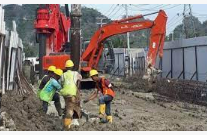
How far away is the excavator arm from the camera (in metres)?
17.5

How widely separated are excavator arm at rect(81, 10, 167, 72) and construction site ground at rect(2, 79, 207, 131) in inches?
87.1

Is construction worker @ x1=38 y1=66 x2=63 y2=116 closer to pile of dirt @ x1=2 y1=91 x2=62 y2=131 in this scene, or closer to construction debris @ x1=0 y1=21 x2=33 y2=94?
pile of dirt @ x1=2 y1=91 x2=62 y2=131

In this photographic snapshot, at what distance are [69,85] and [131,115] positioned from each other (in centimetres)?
344

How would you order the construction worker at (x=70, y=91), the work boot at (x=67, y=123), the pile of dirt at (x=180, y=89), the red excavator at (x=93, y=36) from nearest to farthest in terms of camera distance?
the work boot at (x=67, y=123), the construction worker at (x=70, y=91), the pile of dirt at (x=180, y=89), the red excavator at (x=93, y=36)

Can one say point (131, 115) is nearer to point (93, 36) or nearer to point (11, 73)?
point (11, 73)

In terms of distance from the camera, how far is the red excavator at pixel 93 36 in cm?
1747

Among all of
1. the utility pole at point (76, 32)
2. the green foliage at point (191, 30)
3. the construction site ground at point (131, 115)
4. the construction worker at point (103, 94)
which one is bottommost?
the construction site ground at point (131, 115)

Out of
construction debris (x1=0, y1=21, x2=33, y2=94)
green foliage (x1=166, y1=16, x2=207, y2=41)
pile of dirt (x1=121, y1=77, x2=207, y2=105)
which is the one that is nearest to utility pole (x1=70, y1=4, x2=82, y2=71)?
construction debris (x1=0, y1=21, x2=33, y2=94)

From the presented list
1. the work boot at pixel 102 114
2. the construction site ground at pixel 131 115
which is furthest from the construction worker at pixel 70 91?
Answer: the work boot at pixel 102 114

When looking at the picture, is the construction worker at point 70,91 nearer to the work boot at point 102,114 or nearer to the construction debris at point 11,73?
the work boot at point 102,114

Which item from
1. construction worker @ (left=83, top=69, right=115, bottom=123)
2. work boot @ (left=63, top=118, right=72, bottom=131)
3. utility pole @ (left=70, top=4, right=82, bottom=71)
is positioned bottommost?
work boot @ (left=63, top=118, right=72, bottom=131)

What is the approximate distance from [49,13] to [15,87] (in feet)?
12.8

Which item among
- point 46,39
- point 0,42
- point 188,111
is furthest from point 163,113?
point 46,39

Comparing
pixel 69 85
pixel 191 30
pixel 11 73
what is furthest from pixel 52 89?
pixel 191 30
